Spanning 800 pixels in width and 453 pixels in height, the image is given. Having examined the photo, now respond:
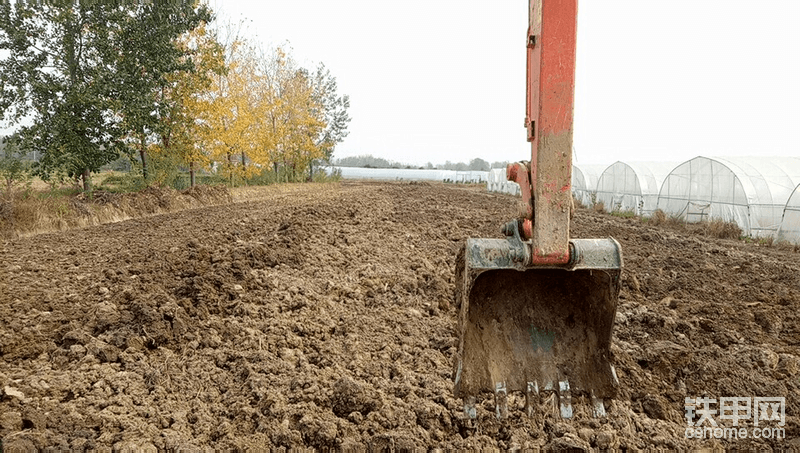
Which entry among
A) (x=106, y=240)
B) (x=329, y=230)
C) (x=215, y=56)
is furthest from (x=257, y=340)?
(x=215, y=56)

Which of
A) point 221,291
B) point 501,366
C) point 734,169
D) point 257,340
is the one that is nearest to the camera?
point 501,366

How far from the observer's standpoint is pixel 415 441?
2750 millimetres

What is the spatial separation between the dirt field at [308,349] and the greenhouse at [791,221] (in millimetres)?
4278

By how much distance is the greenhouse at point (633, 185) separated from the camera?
16.2 meters

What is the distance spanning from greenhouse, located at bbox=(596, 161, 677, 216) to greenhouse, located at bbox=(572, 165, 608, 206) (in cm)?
59

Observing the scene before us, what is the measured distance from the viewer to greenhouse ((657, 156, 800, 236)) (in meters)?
11.7

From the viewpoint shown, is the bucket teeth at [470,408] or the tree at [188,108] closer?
the bucket teeth at [470,408]

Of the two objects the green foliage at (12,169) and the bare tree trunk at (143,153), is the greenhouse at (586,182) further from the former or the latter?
the green foliage at (12,169)

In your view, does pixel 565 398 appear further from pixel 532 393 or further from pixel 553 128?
pixel 553 128

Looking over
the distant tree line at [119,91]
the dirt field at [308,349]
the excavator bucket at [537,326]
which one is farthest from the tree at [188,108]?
the excavator bucket at [537,326]

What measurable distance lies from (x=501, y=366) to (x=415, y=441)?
701mm

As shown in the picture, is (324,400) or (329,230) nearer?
(324,400)

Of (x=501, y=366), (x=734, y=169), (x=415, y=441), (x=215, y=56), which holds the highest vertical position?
(x=215, y=56)

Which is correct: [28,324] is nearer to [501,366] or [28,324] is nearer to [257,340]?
[257,340]
